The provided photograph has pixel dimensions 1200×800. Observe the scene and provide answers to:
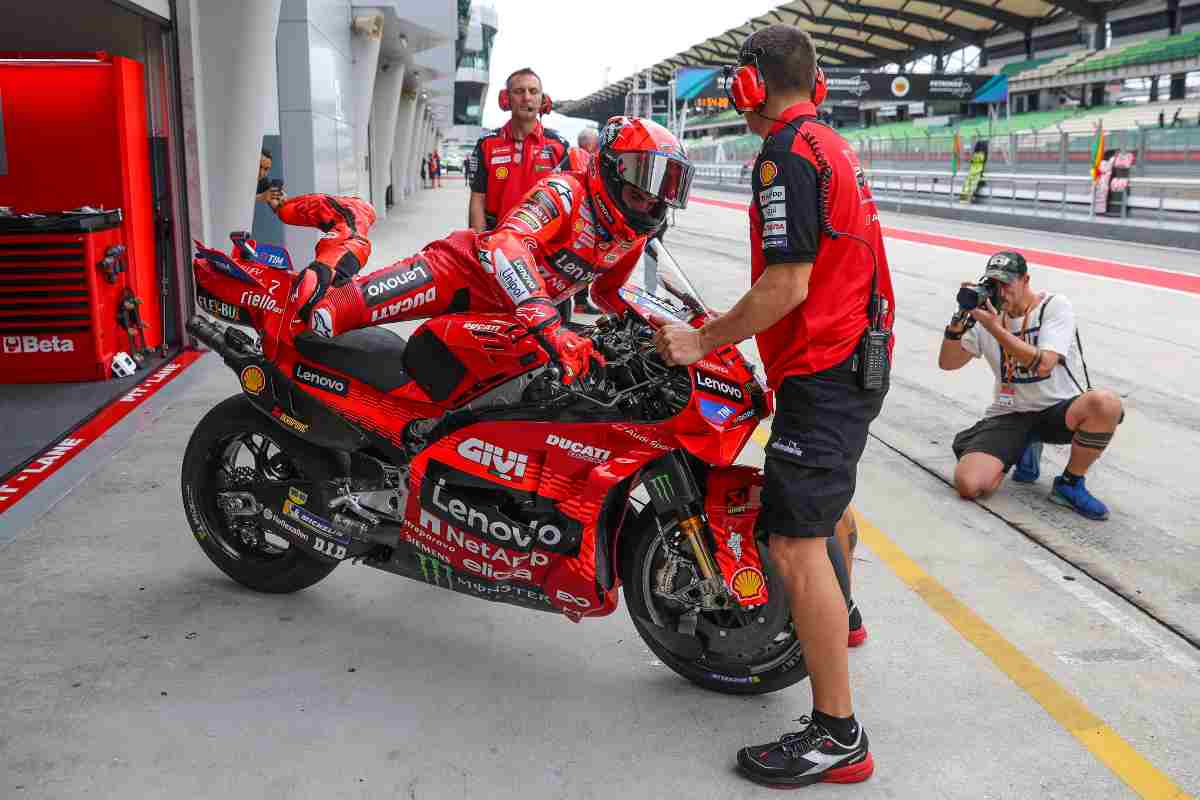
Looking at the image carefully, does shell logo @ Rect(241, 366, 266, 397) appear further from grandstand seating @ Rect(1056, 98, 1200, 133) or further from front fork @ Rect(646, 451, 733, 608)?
grandstand seating @ Rect(1056, 98, 1200, 133)

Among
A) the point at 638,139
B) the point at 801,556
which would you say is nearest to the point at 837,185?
the point at 638,139

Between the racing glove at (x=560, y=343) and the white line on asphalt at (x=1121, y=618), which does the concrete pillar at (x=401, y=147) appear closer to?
the white line on asphalt at (x=1121, y=618)

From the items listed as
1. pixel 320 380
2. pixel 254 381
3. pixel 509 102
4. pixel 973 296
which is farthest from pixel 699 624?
pixel 509 102

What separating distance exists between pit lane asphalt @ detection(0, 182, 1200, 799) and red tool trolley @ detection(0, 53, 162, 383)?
2.48 meters

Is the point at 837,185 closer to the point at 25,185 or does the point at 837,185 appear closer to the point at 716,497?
the point at 716,497

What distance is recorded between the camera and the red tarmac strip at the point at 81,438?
18.4 feet

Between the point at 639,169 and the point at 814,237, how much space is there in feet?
2.72

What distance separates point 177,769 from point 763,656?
182 centimetres

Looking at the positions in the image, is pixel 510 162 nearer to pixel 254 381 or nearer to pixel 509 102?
pixel 509 102

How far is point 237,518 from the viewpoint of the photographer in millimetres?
4387

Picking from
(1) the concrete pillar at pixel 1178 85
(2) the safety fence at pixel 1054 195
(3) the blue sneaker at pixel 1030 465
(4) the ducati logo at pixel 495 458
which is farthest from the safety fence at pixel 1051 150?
(1) the concrete pillar at pixel 1178 85

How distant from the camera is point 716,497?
3377 mm

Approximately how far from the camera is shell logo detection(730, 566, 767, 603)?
10.9ft

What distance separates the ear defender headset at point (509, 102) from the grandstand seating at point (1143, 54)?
138 feet
